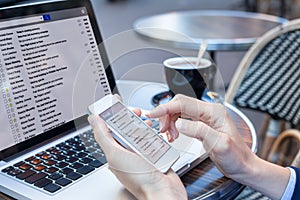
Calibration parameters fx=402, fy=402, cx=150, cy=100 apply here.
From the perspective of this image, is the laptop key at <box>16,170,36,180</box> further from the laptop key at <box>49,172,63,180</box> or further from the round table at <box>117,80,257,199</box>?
the round table at <box>117,80,257,199</box>

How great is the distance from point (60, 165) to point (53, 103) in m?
0.13

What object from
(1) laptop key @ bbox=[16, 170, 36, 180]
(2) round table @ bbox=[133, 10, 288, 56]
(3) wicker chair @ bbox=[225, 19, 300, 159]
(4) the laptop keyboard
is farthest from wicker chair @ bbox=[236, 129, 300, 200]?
(1) laptop key @ bbox=[16, 170, 36, 180]

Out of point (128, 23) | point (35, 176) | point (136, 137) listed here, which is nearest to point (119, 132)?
point (136, 137)

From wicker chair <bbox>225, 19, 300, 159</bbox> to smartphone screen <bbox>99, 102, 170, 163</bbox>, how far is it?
731mm

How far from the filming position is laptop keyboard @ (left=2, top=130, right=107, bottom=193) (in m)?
0.63

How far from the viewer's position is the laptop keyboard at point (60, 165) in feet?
2.06

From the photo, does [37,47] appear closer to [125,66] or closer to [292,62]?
[125,66]

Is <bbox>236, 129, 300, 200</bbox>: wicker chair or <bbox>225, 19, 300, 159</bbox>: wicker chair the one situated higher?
<bbox>225, 19, 300, 159</bbox>: wicker chair

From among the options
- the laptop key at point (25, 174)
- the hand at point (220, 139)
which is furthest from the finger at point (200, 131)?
the laptop key at point (25, 174)

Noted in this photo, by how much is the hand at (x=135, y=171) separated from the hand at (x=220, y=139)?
0.11m

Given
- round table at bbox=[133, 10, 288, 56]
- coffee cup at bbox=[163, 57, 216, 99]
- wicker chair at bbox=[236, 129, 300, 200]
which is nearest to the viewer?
coffee cup at bbox=[163, 57, 216, 99]

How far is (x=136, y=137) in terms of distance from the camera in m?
0.59

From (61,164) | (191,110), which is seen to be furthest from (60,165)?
(191,110)

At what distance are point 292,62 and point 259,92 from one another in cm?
17
